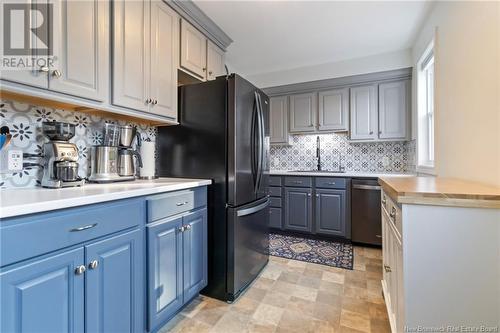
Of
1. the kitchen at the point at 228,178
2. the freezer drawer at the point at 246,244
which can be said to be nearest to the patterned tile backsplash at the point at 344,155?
the kitchen at the point at 228,178

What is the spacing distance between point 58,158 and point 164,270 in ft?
2.93

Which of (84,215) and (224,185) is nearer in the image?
(84,215)

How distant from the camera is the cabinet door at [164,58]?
1.77 meters

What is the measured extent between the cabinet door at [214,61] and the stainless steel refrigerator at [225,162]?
0.57 meters

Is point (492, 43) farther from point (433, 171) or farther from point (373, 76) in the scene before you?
point (373, 76)

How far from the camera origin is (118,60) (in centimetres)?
151

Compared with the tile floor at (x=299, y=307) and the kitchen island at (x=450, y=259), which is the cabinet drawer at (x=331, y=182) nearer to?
the tile floor at (x=299, y=307)

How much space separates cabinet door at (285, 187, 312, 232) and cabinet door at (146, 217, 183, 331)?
205cm

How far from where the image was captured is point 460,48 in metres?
1.71

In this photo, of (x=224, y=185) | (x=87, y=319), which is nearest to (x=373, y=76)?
(x=224, y=185)

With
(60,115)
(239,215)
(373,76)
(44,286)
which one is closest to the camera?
(44,286)

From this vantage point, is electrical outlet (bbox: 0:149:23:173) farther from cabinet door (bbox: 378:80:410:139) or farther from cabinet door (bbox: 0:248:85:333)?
cabinet door (bbox: 378:80:410:139)

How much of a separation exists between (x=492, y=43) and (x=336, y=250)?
2.32m

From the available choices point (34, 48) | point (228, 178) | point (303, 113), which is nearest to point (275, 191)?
point (303, 113)
